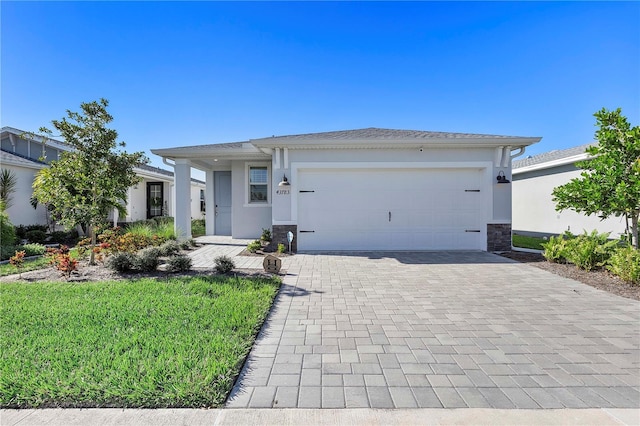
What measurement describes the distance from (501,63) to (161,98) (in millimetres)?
12096

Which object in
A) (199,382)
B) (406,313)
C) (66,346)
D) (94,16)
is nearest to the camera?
(199,382)

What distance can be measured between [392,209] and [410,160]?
1566 millimetres

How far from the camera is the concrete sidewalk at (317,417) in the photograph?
1931 mm

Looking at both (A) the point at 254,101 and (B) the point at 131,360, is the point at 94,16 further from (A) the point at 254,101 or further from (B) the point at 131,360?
(B) the point at 131,360

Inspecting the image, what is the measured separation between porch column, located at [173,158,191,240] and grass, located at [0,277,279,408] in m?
5.18

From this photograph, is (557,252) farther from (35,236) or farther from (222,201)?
(35,236)

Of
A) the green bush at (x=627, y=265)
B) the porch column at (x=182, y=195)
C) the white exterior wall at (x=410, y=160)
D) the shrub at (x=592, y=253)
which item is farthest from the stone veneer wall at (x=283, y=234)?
the green bush at (x=627, y=265)

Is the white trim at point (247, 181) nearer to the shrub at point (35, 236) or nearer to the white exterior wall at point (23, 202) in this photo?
the shrub at point (35, 236)

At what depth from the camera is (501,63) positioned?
1015 centimetres

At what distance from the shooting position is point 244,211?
36.6ft

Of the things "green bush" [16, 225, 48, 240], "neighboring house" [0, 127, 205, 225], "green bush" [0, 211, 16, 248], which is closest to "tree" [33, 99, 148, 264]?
"neighboring house" [0, 127, 205, 225]

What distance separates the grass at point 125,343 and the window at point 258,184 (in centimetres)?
646

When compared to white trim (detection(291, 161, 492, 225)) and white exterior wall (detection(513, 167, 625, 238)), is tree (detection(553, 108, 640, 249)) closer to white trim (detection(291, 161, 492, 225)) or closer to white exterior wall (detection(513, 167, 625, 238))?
white trim (detection(291, 161, 492, 225))

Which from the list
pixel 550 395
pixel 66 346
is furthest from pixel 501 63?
pixel 66 346
